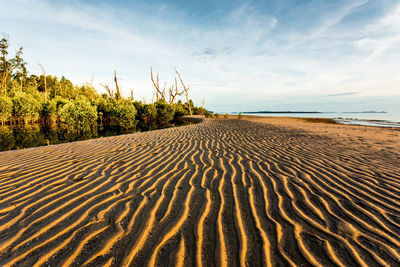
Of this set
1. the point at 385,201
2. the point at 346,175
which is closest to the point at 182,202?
the point at 385,201

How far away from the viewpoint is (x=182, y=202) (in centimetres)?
253

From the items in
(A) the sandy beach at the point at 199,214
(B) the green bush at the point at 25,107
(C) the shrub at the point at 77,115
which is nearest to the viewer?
(A) the sandy beach at the point at 199,214

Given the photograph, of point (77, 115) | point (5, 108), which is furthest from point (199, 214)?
point (5, 108)

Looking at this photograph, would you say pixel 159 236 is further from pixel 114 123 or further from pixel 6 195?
pixel 114 123

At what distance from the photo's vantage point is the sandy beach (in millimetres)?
1624

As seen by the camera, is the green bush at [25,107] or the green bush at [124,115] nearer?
the green bush at [25,107]

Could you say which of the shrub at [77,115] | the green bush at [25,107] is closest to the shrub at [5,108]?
the green bush at [25,107]

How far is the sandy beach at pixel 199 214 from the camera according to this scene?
1624 mm

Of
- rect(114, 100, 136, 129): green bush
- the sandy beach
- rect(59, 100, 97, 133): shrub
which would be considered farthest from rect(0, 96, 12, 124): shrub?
the sandy beach

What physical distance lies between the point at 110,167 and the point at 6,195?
157 centimetres

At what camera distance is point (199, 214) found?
7.38 ft

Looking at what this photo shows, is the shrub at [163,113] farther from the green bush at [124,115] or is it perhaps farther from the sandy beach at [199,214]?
the sandy beach at [199,214]

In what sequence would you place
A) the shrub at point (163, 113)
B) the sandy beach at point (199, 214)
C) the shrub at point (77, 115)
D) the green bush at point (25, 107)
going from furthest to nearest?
the shrub at point (163, 113) → the green bush at point (25, 107) → the shrub at point (77, 115) → the sandy beach at point (199, 214)

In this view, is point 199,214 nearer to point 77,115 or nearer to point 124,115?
point 77,115
